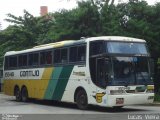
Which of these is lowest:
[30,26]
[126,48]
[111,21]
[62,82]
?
[62,82]

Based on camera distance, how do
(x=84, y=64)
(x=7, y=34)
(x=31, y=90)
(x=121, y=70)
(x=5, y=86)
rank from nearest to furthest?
(x=121, y=70) < (x=84, y=64) < (x=31, y=90) < (x=5, y=86) < (x=7, y=34)

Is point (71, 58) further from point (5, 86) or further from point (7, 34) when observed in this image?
point (7, 34)

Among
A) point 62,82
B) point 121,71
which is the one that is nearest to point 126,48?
point 121,71

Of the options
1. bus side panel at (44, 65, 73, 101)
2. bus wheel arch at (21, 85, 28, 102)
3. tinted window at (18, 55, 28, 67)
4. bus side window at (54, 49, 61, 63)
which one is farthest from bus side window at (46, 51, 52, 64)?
bus wheel arch at (21, 85, 28, 102)

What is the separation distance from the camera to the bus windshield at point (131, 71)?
20.1m

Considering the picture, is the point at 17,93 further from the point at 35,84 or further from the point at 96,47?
the point at 96,47

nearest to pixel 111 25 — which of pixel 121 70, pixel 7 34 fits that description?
pixel 121 70

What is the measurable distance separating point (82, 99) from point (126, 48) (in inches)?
124

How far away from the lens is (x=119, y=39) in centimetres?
2097

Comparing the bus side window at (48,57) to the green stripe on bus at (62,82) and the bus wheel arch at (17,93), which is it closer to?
the green stripe on bus at (62,82)

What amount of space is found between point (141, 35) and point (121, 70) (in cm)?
1214

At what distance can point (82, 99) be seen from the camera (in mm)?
21938

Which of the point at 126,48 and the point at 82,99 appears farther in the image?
the point at 82,99

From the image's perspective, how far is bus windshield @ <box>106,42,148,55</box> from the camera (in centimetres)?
2051
